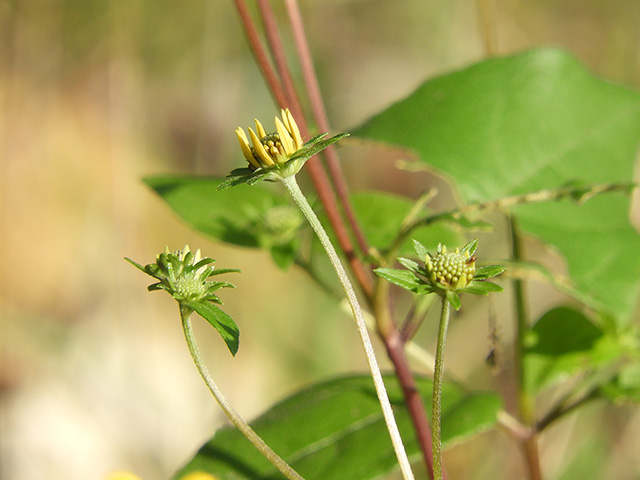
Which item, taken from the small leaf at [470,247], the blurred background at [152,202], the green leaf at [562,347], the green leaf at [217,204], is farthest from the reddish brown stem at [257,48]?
the blurred background at [152,202]

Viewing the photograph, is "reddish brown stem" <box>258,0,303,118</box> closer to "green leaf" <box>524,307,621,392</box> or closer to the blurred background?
"green leaf" <box>524,307,621,392</box>

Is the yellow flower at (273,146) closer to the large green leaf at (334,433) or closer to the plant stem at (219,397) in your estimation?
the plant stem at (219,397)

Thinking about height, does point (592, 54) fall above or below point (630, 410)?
above

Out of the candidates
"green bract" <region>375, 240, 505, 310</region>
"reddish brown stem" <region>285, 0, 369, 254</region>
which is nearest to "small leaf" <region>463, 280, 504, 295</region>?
"green bract" <region>375, 240, 505, 310</region>

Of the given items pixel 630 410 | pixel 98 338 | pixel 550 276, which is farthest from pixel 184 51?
pixel 550 276

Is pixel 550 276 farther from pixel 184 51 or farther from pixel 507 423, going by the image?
pixel 184 51

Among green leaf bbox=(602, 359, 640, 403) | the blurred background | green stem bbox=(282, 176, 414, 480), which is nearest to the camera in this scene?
green stem bbox=(282, 176, 414, 480)
